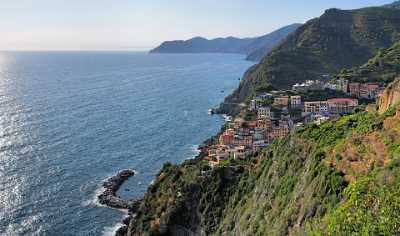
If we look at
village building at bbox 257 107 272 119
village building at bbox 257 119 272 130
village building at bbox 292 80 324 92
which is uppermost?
village building at bbox 292 80 324 92

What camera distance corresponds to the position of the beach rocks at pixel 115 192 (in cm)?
7510

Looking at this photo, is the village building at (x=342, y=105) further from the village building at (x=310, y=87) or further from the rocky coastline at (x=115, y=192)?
the rocky coastline at (x=115, y=192)

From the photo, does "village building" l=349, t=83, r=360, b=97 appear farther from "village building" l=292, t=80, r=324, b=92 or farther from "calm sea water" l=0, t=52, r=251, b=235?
"calm sea water" l=0, t=52, r=251, b=235

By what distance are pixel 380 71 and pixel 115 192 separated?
80124mm

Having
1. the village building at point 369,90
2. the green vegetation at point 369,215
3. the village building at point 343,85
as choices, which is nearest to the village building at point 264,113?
the village building at point 343,85

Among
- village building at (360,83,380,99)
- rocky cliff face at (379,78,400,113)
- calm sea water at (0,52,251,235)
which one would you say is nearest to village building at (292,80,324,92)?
village building at (360,83,380,99)

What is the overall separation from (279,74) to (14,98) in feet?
292

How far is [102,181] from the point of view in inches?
3327

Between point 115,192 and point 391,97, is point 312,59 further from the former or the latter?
point 391,97

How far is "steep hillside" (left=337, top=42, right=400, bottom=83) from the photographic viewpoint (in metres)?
121

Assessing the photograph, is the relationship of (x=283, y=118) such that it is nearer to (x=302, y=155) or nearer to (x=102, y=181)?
(x=102, y=181)

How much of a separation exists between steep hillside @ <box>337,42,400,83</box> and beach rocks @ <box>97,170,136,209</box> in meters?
65.8

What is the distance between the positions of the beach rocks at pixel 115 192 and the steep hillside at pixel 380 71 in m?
65.8

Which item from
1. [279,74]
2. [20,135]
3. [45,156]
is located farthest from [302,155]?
[279,74]
